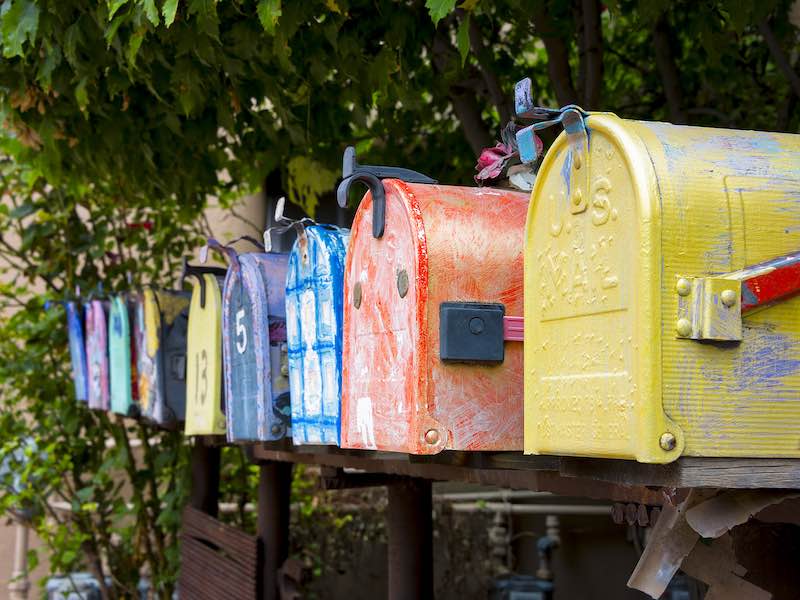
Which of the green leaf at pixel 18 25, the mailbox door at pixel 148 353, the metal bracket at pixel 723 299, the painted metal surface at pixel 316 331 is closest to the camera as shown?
the metal bracket at pixel 723 299

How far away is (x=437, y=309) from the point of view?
1.92 m

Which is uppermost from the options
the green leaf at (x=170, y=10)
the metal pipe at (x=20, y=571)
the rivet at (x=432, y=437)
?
the green leaf at (x=170, y=10)

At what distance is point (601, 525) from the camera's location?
6520mm

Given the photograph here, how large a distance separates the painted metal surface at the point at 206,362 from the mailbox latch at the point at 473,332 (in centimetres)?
127

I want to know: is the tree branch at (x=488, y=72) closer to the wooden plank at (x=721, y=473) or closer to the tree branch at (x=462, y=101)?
the tree branch at (x=462, y=101)

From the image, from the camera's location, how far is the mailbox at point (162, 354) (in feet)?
12.4

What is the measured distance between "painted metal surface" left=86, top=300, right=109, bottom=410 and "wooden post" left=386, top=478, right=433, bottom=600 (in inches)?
59.8

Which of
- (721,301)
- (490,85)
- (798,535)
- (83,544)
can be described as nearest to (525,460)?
(798,535)

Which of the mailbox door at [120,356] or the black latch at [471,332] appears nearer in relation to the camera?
the black latch at [471,332]

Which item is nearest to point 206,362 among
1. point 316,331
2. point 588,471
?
point 316,331

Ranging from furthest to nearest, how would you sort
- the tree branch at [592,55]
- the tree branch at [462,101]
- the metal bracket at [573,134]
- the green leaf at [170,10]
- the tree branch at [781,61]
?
the tree branch at [462,101]
the tree branch at [592,55]
the tree branch at [781,61]
the green leaf at [170,10]
the metal bracket at [573,134]

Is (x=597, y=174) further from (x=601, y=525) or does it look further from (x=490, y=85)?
(x=601, y=525)

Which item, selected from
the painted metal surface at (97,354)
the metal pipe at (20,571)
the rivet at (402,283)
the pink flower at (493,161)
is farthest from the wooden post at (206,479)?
the rivet at (402,283)

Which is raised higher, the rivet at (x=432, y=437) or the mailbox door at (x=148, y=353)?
the mailbox door at (x=148, y=353)
